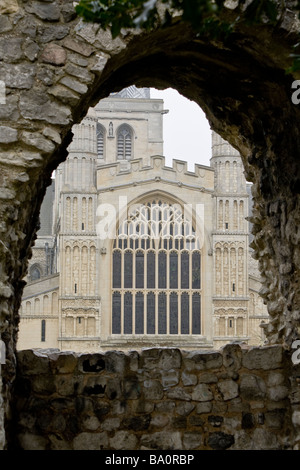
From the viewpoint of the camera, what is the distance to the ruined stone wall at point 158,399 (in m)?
5.43

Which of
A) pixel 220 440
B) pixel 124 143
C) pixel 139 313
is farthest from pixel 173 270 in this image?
pixel 220 440

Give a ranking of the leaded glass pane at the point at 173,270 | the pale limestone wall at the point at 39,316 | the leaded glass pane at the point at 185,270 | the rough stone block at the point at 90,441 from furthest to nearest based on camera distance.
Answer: the leaded glass pane at the point at 185,270, the leaded glass pane at the point at 173,270, the pale limestone wall at the point at 39,316, the rough stone block at the point at 90,441

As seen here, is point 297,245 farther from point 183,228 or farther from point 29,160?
point 183,228

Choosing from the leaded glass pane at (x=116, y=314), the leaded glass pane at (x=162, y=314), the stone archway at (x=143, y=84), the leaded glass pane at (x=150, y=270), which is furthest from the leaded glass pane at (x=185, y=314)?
the stone archway at (x=143, y=84)

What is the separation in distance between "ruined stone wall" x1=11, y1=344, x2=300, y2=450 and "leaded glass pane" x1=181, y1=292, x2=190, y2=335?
2392 cm

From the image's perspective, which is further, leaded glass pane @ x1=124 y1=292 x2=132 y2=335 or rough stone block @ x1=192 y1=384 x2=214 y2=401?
leaded glass pane @ x1=124 y1=292 x2=132 y2=335

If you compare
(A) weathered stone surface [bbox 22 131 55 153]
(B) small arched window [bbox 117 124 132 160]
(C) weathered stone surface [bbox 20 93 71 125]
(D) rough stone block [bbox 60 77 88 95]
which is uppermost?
(B) small arched window [bbox 117 124 132 160]

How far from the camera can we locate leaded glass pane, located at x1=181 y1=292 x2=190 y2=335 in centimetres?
2939

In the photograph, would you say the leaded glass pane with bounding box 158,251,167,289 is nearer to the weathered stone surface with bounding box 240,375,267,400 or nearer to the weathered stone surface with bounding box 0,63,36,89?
the weathered stone surface with bounding box 240,375,267,400

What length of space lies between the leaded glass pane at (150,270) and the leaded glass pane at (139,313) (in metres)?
0.57

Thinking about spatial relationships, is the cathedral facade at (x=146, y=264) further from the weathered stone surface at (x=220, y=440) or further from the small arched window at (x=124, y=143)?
the weathered stone surface at (x=220, y=440)

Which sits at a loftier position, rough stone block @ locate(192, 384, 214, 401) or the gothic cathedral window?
the gothic cathedral window

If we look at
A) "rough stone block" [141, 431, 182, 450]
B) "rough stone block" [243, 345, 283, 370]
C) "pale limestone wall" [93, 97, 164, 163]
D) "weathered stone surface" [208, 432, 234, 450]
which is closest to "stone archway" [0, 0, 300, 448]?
"rough stone block" [243, 345, 283, 370]

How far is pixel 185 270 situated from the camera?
29.8m
